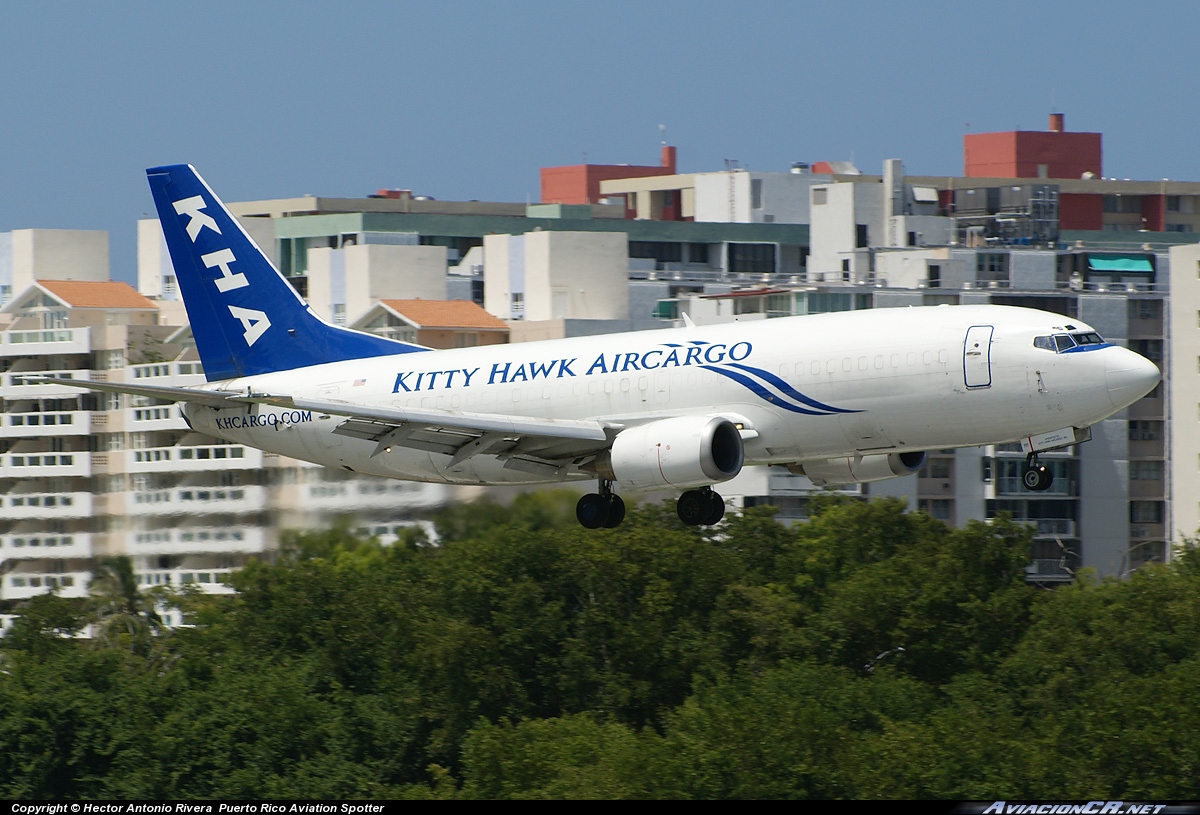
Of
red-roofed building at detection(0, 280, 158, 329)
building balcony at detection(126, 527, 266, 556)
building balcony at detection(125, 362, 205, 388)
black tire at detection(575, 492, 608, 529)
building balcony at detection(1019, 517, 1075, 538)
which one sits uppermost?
red-roofed building at detection(0, 280, 158, 329)

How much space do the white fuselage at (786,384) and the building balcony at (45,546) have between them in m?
58.4

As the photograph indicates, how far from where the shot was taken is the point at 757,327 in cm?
4909

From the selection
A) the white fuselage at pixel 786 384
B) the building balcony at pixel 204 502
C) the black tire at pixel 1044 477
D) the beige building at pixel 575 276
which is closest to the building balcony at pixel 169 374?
the building balcony at pixel 204 502

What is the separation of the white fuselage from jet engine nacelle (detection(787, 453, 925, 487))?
2.14 m

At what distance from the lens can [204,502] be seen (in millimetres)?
91875

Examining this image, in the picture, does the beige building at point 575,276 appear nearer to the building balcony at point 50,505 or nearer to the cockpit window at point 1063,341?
the building balcony at point 50,505

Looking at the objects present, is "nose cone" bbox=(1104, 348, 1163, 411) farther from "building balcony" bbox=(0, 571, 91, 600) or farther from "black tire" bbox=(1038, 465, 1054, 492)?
"building balcony" bbox=(0, 571, 91, 600)

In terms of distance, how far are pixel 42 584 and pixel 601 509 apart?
6881cm

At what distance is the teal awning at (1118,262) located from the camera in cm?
14443

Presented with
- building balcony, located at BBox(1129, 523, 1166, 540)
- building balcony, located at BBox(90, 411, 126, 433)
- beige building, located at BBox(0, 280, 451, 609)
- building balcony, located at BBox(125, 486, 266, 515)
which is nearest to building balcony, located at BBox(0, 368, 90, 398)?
beige building, located at BBox(0, 280, 451, 609)

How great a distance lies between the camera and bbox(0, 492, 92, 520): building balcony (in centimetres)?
11344
